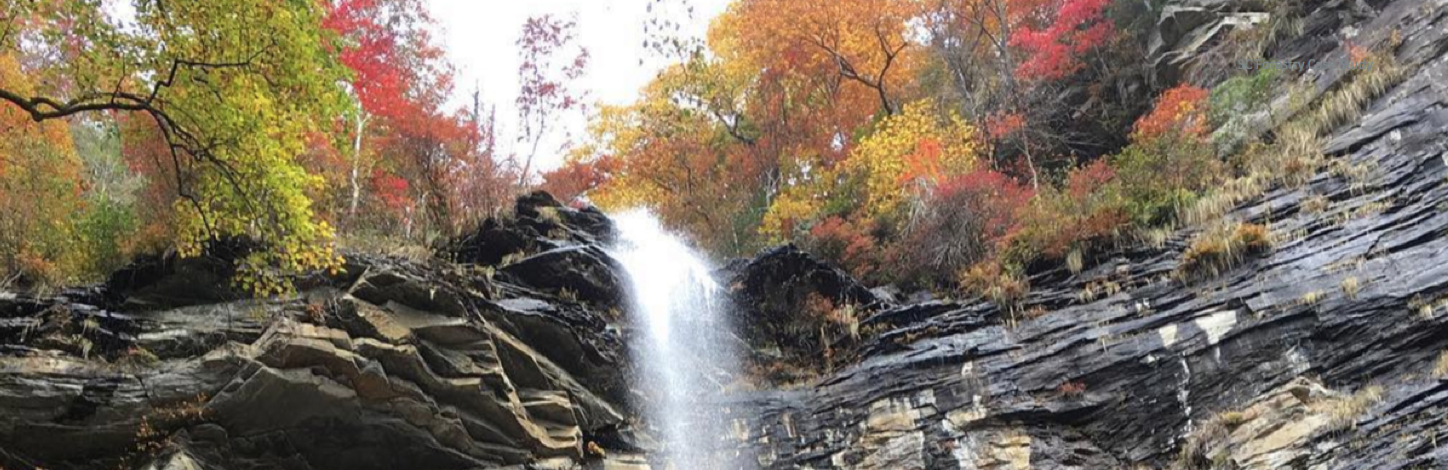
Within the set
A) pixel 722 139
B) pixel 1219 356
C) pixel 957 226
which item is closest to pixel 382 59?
pixel 722 139

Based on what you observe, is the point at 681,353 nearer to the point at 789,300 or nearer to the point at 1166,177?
→ the point at 789,300

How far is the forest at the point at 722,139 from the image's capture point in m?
9.45

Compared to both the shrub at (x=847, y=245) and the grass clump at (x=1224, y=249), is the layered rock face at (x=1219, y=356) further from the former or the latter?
the shrub at (x=847, y=245)

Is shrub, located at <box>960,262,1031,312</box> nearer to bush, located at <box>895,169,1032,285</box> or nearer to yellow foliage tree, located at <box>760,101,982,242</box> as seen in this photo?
bush, located at <box>895,169,1032,285</box>

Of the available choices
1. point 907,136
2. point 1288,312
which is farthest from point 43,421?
point 907,136

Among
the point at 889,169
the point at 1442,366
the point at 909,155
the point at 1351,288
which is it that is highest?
the point at 909,155

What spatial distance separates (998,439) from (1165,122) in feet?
28.7

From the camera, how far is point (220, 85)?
9305 millimetres

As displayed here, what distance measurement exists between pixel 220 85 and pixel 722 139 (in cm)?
1563

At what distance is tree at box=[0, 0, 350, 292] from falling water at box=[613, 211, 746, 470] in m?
5.33

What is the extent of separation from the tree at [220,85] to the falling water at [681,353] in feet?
17.5

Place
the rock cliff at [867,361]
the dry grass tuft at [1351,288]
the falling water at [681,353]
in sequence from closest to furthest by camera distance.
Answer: the rock cliff at [867,361] → the dry grass tuft at [1351,288] → the falling water at [681,353]

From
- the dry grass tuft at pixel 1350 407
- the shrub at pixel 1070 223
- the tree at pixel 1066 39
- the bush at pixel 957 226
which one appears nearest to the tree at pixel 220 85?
the bush at pixel 957 226

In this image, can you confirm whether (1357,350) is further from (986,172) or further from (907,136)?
(907,136)
